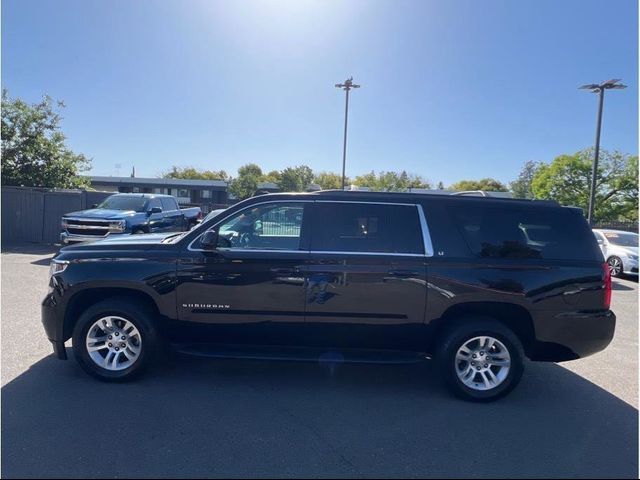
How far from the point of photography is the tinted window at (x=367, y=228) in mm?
4223

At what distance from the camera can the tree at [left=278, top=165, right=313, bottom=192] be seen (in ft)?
171

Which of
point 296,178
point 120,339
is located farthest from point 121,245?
point 296,178

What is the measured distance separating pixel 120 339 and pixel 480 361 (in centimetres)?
354

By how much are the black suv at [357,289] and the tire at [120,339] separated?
0.01m

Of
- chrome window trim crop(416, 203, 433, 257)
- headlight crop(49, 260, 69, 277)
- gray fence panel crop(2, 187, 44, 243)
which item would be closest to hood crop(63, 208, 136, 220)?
gray fence panel crop(2, 187, 44, 243)

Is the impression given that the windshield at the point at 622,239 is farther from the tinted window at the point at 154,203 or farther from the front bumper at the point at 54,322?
the front bumper at the point at 54,322

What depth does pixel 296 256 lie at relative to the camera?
4.18 meters

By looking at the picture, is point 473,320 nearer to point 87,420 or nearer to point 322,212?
point 322,212

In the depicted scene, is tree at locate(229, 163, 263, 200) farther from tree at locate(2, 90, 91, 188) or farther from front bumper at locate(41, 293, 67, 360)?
front bumper at locate(41, 293, 67, 360)

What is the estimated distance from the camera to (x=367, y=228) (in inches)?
169

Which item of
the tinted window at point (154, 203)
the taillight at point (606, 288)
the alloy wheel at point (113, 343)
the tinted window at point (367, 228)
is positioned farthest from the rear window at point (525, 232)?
the tinted window at point (154, 203)

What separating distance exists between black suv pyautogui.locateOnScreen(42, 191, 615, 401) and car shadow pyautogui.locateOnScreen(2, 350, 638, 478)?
1.20ft

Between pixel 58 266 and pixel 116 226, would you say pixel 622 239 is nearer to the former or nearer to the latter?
pixel 116 226

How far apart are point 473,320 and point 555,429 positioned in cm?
111
